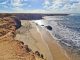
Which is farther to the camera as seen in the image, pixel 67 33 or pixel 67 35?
pixel 67 33

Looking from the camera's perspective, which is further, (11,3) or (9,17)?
(9,17)

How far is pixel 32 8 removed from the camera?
362 inches

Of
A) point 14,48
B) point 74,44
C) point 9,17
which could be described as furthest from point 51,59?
point 9,17

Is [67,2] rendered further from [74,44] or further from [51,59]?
[51,59]

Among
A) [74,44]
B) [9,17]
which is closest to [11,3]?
[74,44]

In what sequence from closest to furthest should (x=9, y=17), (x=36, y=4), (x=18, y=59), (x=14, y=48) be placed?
(x=18, y=59), (x=14, y=48), (x=36, y=4), (x=9, y=17)

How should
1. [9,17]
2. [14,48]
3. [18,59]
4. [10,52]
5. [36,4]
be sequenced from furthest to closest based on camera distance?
[9,17] < [36,4] < [14,48] < [10,52] < [18,59]

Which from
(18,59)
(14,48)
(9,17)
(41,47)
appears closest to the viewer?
(18,59)

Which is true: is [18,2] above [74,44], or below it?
above

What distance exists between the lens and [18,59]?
18.3 feet

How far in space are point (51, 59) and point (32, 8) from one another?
9.76ft

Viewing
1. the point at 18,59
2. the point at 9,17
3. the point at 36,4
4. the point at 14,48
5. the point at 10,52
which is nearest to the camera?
the point at 18,59

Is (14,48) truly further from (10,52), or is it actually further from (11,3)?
(11,3)

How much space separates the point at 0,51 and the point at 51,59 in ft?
4.96
